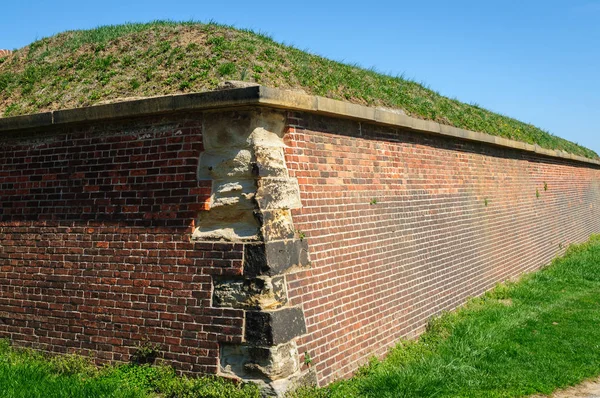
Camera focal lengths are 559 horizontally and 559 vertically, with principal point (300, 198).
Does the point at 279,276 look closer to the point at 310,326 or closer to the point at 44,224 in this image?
the point at 310,326

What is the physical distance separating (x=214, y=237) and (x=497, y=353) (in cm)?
378

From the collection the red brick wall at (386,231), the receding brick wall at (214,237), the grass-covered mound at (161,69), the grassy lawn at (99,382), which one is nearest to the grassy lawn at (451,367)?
the grassy lawn at (99,382)

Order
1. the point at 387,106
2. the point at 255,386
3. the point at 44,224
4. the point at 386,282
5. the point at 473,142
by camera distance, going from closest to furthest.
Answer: the point at 255,386
the point at 44,224
the point at 386,282
the point at 387,106
the point at 473,142

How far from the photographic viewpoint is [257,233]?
5.12 meters

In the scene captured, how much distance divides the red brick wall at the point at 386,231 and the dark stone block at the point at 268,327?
274 mm

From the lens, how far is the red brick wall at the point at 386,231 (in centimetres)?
571

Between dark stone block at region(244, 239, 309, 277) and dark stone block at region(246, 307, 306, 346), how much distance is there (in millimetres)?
358

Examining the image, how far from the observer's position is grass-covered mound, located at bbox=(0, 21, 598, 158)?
6.46 metres

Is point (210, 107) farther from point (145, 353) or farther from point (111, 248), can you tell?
point (145, 353)

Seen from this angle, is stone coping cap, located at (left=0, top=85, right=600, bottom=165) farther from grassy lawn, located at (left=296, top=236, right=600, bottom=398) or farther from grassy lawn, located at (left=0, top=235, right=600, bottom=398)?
grassy lawn, located at (left=296, top=236, right=600, bottom=398)

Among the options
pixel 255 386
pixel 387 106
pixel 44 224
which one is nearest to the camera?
pixel 255 386

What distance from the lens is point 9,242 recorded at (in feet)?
21.6

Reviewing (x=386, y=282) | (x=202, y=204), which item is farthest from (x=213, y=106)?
(x=386, y=282)

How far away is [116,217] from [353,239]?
2.60m
